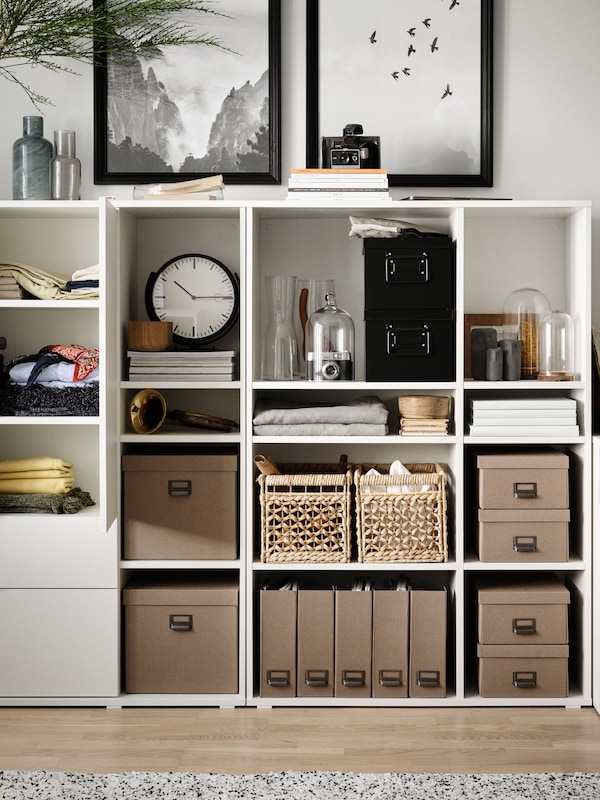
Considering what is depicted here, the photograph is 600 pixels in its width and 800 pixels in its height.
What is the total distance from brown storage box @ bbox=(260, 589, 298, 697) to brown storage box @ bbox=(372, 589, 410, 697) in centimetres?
26

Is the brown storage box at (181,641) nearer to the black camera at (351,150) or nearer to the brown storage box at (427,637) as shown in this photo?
the brown storage box at (427,637)

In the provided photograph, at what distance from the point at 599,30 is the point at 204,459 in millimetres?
2017

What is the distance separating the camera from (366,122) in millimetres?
2910

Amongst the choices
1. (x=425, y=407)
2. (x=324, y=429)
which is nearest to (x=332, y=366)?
(x=324, y=429)

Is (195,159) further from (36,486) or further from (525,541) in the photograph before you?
(525,541)

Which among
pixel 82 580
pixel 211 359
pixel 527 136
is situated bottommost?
pixel 82 580

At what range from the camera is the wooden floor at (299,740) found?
2285 millimetres

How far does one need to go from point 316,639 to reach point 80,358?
1174 mm

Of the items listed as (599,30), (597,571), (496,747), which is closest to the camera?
(496,747)

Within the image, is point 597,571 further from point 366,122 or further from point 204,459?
point 366,122

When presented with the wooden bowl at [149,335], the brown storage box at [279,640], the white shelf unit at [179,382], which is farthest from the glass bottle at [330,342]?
the brown storage box at [279,640]

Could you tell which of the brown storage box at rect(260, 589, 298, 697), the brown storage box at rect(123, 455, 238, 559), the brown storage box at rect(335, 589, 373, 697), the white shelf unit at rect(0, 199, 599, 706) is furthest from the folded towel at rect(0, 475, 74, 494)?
the brown storage box at rect(335, 589, 373, 697)

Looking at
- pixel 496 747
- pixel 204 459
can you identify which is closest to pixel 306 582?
pixel 204 459

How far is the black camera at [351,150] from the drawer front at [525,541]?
4.01 ft
